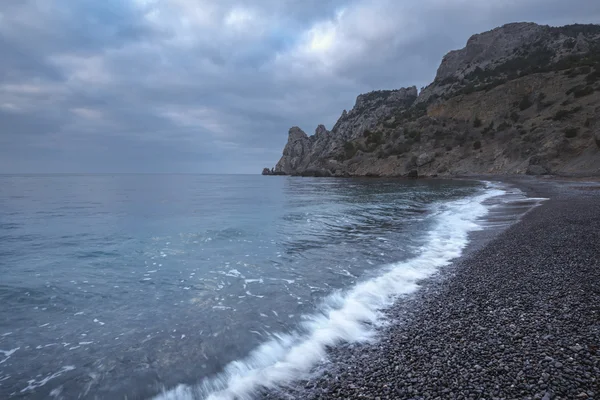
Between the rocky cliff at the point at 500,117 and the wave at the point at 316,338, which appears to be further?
the rocky cliff at the point at 500,117

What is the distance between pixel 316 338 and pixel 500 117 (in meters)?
85.0

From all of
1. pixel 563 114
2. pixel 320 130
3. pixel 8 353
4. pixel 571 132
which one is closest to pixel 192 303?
pixel 8 353

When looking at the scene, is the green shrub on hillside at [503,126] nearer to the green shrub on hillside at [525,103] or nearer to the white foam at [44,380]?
the green shrub on hillside at [525,103]

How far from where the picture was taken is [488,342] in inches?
181

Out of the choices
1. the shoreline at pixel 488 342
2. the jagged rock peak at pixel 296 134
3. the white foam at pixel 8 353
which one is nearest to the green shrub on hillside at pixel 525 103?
the shoreline at pixel 488 342

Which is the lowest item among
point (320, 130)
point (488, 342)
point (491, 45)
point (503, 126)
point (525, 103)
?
point (488, 342)

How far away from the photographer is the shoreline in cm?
365

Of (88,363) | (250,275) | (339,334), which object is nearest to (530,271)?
(339,334)

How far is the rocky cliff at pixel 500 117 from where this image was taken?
5353 cm

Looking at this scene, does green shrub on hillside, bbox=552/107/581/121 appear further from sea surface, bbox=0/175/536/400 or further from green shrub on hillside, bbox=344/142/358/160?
sea surface, bbox=0/175/536/400

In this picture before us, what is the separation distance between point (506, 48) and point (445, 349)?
134059mm

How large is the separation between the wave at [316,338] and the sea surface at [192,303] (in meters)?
0.03

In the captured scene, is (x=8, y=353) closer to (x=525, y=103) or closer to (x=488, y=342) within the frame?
(x=488, y=342)

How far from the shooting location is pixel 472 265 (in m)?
9.18
